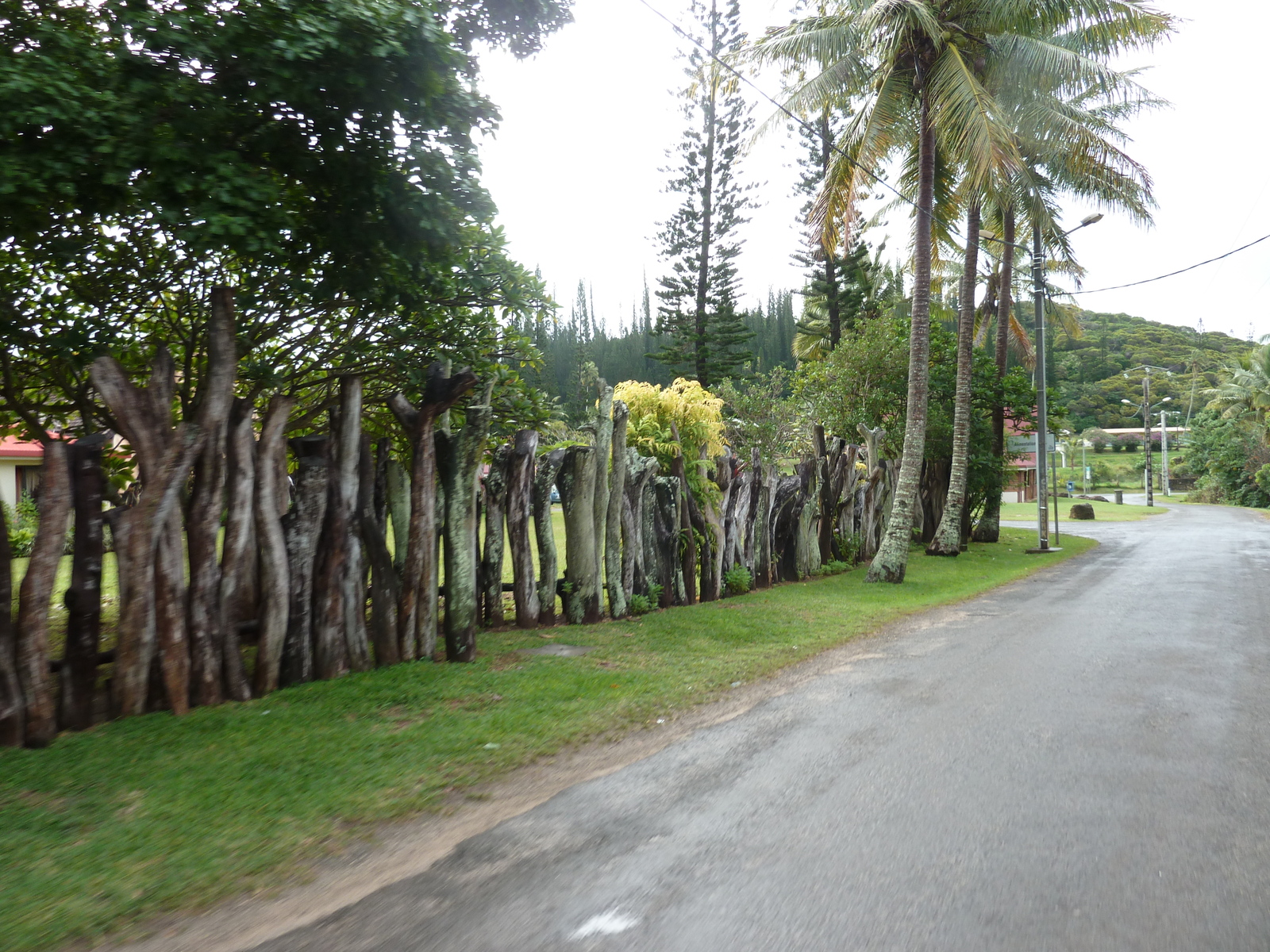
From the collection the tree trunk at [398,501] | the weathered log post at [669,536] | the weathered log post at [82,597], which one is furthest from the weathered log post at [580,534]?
the weathered log post at [82,597]

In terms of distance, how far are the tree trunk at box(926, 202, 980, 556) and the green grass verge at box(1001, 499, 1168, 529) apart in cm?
1329

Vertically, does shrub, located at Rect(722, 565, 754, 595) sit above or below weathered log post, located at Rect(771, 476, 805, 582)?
below

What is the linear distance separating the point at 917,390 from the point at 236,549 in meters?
11.5

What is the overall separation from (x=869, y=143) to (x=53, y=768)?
13391 millimetres

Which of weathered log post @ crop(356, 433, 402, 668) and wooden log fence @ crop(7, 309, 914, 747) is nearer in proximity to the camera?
wooden log fence @ crop(7, 309, 914, 747)

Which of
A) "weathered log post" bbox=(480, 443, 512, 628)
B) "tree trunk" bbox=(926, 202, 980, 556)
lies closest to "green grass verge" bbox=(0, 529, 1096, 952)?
"weathered log post" bbox=(480, 443, 512, 628)

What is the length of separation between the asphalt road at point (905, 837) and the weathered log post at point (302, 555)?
8.39 feet

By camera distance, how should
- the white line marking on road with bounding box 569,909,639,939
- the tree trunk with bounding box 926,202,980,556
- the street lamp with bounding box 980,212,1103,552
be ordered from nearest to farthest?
the white line marking on road with bounding box 569,909,639,939
the tree trunk with bounding box 926,202,980,556
the street lamp with bounding box 980,212,1103,552

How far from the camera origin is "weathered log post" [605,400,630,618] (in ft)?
30.2

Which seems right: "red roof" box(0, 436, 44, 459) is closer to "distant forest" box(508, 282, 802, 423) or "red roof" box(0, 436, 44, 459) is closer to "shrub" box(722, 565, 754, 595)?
"shrub" box(722, 565, 754, 595)

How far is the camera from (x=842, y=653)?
8.27 metres

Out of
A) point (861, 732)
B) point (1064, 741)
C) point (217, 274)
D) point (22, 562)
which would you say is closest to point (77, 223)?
point (217, 274)

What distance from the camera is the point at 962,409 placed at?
18.3 m

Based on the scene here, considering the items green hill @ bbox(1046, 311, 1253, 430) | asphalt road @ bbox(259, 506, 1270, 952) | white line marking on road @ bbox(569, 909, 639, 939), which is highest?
green hill @ bbox(1046, 311, 1253, 430)
